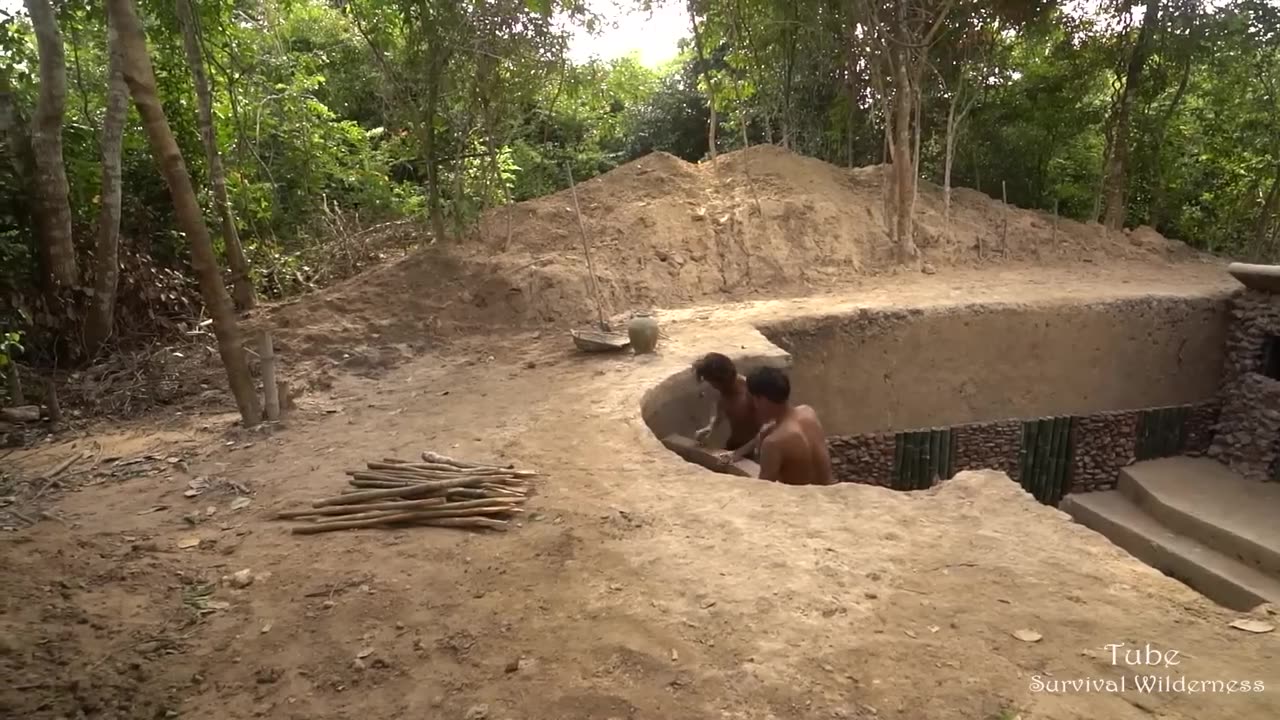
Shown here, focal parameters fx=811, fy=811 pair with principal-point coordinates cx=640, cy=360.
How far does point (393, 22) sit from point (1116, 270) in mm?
8584

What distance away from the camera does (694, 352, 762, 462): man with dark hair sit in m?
5.50

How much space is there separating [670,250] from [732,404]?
378cm

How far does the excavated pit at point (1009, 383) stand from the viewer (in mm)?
7605

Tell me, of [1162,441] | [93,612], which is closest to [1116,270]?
[1162,441]

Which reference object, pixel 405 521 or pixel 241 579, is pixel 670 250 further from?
pixel 241 579

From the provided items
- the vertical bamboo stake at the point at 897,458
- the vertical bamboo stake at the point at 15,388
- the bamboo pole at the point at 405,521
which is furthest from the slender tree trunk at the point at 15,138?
A: the vertical bamboo stake at the point at 897,458

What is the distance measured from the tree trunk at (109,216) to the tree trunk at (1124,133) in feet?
36.3

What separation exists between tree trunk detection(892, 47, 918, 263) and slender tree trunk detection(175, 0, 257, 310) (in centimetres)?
690

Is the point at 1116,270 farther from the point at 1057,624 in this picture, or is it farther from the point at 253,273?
the point at 253,273

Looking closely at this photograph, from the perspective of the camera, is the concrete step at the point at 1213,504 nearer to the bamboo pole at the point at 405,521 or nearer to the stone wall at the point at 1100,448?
the stone wall at the point at 1100,448

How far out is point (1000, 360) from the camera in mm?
7957

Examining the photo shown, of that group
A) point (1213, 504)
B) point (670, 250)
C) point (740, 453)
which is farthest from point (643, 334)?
point (1213, 504)

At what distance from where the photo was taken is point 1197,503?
7.27m

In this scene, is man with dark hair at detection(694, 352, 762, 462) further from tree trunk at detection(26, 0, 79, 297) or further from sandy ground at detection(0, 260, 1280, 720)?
tree trunk at detection(26, 0, 79, 297)
